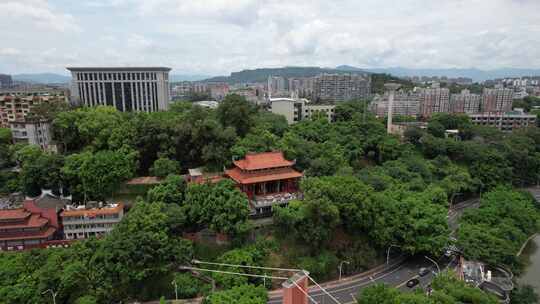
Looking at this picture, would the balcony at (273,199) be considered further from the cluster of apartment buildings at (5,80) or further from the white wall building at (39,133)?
the cluster of apartment buildings at (5,80)

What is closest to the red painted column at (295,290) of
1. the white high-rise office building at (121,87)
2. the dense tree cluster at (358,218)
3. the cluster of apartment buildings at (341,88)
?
the dense tree cluster at (358,218)

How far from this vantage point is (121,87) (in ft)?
188

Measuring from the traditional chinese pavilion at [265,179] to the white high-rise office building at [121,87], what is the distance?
120ft

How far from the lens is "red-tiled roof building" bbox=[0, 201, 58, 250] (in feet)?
67.2

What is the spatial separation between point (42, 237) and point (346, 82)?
247ft

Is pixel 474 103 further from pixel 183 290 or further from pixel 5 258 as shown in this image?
pixel 5 258

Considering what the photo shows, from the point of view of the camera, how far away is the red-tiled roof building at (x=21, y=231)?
20.5 meters

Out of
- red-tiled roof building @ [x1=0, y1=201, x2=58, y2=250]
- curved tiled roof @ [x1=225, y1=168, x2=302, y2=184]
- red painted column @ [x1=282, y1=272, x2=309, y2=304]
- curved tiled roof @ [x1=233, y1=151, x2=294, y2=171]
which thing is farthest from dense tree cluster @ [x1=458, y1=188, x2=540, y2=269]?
red-tiled roof building @ [x1=0, y1=201, x2=58, y2=250]

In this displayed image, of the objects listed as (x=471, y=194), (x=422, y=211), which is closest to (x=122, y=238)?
(x=422, y=211)

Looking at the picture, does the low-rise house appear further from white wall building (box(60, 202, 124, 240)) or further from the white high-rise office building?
white wall building (box(60, 202, 124, 240))

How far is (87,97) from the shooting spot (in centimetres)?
5659

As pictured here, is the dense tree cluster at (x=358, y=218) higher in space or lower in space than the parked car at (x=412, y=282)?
higher

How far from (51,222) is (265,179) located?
14.3 m

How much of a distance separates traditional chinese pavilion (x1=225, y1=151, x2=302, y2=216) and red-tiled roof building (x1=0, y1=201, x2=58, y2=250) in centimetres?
1236
